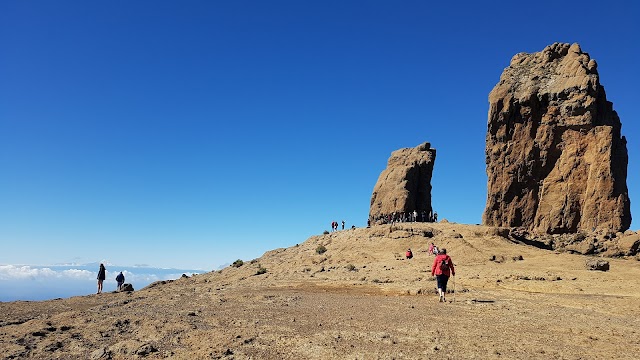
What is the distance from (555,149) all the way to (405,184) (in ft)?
60.3

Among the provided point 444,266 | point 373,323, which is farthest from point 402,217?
point 373,323

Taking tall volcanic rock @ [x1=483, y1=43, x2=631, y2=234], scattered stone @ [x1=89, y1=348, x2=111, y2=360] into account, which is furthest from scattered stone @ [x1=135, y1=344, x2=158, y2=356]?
tall volcanic rock @ [x1=483, y1=43, x2=631, y2=234]

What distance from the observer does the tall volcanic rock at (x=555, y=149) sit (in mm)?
40312

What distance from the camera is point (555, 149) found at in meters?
44.2

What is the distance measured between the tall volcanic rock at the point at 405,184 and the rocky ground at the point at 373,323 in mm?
31111

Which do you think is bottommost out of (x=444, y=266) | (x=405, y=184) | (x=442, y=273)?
(x=442, y=273)

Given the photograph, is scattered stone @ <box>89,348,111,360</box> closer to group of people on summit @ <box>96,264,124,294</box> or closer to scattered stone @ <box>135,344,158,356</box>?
scattered stone @ <box>135,344,158,356</box>

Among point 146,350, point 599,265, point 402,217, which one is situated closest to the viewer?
point 146,350

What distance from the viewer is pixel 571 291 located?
1884 cm

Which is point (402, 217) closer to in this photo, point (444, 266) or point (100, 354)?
point (444, 266)

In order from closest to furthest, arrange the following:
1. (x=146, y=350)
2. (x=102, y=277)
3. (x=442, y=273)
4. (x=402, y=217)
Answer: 1. (x=146, y=350)
2. (x=442, y=273)
3. (x=102, y=277)
4. (x=402, y=217)

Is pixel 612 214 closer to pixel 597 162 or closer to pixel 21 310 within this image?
pixel 597 162

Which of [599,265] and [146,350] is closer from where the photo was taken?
[146,350]

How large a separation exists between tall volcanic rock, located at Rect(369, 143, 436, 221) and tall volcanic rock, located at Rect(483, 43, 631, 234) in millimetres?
11085
